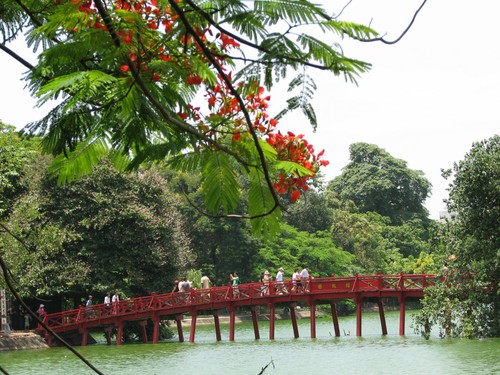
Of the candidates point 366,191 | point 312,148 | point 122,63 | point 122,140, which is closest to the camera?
point 122,63

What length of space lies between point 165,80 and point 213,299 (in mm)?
28757

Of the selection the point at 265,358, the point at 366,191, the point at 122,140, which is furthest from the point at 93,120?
the point at 366,191

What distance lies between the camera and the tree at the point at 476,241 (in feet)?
81.6

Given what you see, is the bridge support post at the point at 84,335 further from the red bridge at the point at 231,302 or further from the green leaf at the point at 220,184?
the green leaf at the point at 220,184

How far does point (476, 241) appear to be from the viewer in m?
25.1

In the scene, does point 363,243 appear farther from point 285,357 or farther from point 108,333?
point 285,357

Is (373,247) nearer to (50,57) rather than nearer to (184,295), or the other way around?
(184,295)

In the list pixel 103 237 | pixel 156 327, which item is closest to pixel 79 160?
pixel 156 327

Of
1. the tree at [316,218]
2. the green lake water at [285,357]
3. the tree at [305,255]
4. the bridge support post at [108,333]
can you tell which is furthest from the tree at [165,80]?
the tree at [316,218]

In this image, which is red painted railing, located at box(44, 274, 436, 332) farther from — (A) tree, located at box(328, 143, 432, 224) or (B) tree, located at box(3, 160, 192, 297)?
(A) tree, located at box(328, 143, 432, 224)

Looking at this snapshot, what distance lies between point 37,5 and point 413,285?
27.1 m

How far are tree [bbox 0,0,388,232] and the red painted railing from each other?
89.4ft

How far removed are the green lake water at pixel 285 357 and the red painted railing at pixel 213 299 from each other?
1.09 m

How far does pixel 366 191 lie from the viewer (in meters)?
70.5
